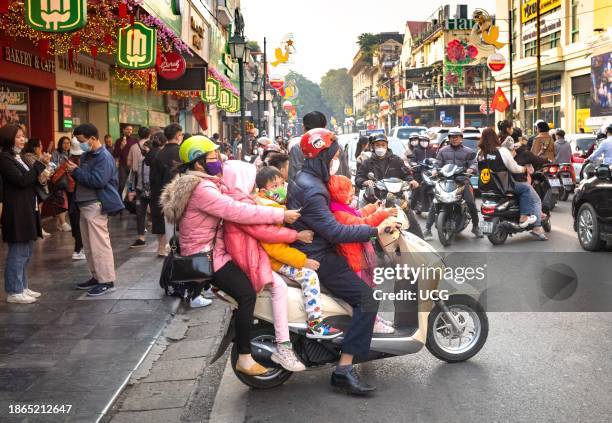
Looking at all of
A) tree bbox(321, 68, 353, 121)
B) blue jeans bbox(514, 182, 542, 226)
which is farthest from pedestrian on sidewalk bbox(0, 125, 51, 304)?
tree bbox(321, 68, 353, 121)

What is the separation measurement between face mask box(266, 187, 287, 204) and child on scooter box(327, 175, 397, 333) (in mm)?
335

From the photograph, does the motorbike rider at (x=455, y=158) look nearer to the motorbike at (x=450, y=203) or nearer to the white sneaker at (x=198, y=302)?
the motorbike at (x=450, y=203)

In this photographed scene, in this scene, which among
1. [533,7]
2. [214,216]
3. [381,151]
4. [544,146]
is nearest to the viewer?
[214,216]

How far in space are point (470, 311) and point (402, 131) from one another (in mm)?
32417

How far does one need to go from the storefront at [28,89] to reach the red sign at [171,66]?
2657 mm

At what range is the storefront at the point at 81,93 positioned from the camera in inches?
647

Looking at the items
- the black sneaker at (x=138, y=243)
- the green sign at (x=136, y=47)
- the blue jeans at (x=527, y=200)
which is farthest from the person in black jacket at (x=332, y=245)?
the green sign at (x=136, y=47)

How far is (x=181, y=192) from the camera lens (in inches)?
206

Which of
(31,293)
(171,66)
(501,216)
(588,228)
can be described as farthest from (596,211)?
(171,66)

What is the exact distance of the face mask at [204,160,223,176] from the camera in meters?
5.38

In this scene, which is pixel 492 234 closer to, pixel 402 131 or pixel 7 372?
pixel 7 372

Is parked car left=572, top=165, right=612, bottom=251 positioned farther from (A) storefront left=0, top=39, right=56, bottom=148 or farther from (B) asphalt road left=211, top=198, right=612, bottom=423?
(A) storefront left=0, top=39, right=56, bottom=148

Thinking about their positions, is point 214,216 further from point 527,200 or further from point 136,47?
point 136,47

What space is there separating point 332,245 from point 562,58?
1413 inches
